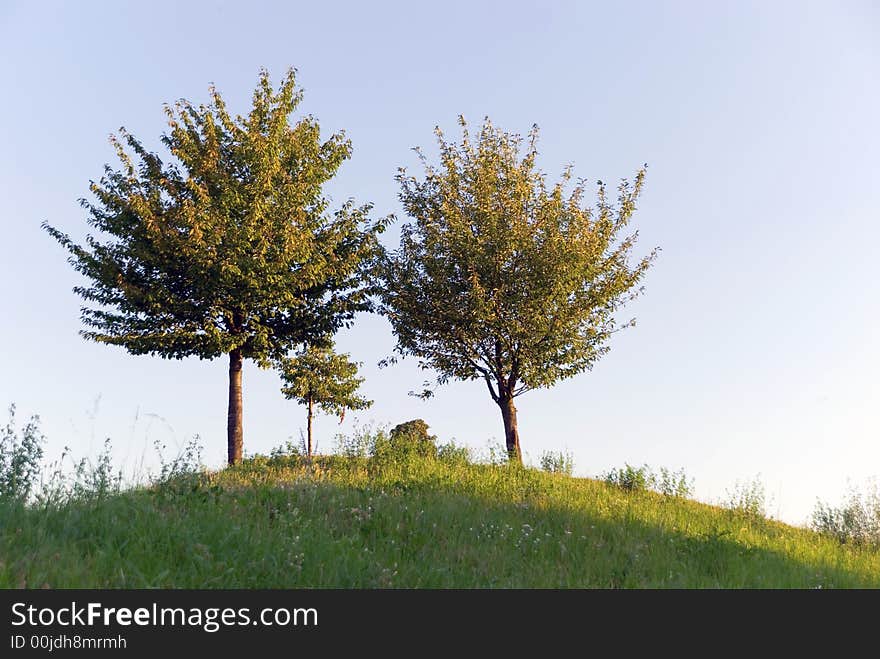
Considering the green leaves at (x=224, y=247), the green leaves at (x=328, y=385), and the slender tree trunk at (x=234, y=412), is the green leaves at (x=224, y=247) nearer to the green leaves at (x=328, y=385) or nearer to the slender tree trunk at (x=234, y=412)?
the slender tree trunk at (x=234, y=412)

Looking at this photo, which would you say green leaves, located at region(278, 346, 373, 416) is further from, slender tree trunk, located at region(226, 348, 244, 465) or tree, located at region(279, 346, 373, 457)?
slender tree trunk, located at region(226, 348, 244, 465)

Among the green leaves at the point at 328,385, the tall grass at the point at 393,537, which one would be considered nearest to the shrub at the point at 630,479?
the tall grass at the point at 393,537

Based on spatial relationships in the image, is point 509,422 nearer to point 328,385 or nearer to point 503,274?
point 503,274

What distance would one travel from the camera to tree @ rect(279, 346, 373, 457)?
29516 millimetres

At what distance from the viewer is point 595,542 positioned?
10664 mm

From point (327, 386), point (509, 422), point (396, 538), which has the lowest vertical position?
point (396, 538)

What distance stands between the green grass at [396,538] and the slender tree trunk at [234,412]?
3.94 m

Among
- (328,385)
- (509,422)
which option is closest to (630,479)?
(509,422)

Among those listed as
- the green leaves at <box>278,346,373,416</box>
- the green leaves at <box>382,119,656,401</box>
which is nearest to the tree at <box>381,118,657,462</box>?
the green leaves at <box>382,119,656,401</box>

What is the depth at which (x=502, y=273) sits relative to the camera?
20219mm

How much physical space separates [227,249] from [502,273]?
758cm

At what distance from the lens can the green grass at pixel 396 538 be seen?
7.28 metres

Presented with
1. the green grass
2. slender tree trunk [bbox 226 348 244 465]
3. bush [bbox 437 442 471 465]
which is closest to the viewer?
the green grass

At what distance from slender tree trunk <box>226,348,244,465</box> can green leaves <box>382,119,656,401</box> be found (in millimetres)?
4690
